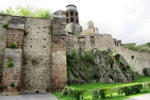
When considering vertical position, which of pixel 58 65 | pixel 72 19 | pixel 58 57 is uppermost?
pixel 72 19

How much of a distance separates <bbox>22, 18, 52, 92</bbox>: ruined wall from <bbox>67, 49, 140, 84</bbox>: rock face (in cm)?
393

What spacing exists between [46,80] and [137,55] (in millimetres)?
26708

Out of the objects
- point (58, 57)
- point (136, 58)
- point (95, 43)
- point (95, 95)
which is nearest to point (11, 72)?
point (58, 57)

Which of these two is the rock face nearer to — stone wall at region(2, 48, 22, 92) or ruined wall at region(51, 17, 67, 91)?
ruined wall at region(51, 17, 67, 91)

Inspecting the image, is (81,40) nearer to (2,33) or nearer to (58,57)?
(58,57)

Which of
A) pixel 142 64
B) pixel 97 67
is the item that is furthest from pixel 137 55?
pixel 97 67

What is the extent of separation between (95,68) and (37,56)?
31.9 ft

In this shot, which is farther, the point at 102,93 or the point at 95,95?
the point at 102,93

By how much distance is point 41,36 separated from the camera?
609 inches

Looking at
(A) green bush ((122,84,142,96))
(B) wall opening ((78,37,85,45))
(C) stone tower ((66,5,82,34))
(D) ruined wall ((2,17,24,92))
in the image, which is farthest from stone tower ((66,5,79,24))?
(A) green bush ((122,84,142,96))

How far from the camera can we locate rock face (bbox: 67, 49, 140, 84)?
18355 mm

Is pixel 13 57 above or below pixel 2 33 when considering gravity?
below

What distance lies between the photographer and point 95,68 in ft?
67.6

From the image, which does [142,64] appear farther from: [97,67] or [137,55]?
[97,67]
